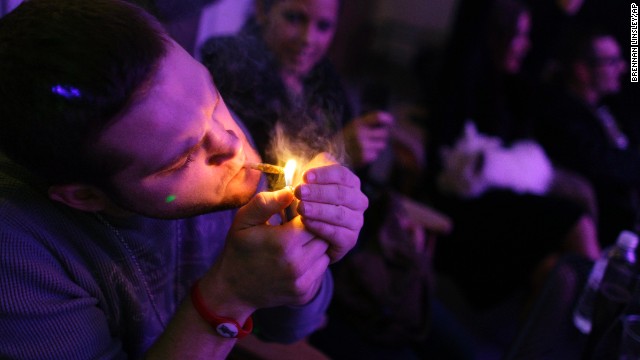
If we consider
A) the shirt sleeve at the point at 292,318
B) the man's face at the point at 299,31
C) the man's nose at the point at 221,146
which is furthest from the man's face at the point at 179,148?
the man's face at the point at 299,31

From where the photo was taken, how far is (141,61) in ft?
2.15

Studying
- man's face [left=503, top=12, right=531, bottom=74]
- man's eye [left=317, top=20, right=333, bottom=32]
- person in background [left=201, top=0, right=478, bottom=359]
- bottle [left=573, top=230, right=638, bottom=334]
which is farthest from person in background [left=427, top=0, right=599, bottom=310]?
man's eye [left=317, top=20, right=333, bottom=32]

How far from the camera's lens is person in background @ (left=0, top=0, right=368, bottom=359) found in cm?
62

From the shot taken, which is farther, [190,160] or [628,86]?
[628,86]

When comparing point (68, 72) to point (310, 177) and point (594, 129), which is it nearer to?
point (310, 177)

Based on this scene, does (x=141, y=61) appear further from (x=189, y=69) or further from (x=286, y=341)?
(x=286, y=341)

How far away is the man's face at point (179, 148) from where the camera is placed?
0.68 meters

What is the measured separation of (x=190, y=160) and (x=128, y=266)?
315 millimetres

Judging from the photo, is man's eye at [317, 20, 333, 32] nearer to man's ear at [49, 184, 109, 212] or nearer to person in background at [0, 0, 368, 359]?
person in background at [0, 0, 368, 359]

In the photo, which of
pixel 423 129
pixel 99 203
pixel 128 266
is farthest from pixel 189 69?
pixel 423 129

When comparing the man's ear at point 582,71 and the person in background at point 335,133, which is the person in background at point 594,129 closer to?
the man's ear at point 582,71

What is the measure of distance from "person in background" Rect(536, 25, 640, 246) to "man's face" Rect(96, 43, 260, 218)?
2.84 metres

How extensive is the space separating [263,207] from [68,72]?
0.37m

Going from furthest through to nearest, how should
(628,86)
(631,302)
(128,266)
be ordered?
(628,86)
(631,302)
(128,266)
